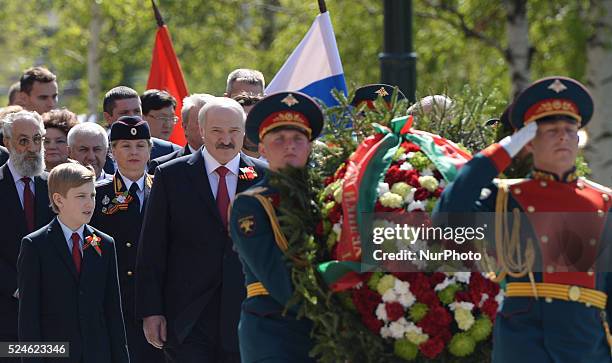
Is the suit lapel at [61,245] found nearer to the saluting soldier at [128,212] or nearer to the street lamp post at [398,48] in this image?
the saluting soldier at [128,212]

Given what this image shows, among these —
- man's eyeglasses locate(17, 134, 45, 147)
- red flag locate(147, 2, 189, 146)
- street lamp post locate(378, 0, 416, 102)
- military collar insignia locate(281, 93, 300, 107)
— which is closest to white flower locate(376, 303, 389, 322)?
military collar insignia locate(281, 93, 300, 107)

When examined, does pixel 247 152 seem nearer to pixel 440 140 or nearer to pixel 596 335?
pixel 440 140

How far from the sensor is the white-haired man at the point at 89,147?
357 inches

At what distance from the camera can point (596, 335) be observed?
18.0ft

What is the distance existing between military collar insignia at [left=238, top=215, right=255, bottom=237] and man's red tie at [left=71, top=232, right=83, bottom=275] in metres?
1.72

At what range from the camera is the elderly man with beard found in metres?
8.13

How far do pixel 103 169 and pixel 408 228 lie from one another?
4.32m

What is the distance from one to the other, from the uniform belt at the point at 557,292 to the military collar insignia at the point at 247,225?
49.6 inches

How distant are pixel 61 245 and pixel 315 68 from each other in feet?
11.2

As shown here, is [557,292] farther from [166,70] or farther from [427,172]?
[166,70]

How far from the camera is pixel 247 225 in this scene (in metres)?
5.96

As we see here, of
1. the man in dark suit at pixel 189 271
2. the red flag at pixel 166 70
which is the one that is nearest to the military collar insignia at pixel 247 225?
the man in dark suit at pixel 189 271

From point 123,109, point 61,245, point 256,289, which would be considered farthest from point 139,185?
point 256,289

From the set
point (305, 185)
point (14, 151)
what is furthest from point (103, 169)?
point (305, 185)
